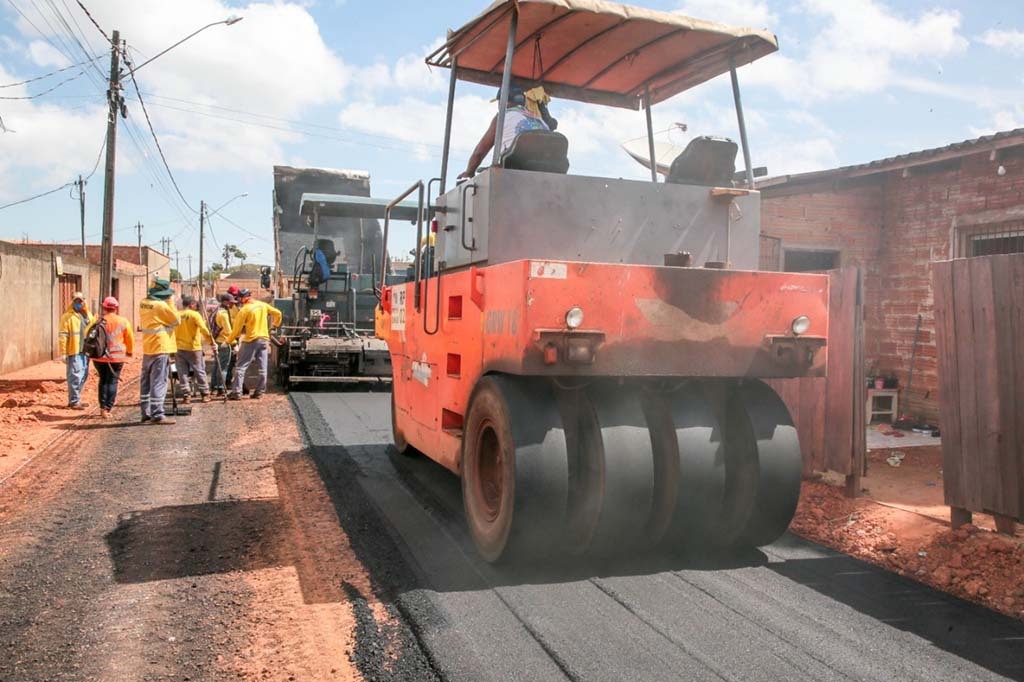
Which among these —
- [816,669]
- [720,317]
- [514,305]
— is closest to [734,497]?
[720,317]

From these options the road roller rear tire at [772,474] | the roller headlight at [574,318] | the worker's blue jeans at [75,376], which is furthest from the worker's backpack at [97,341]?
the road roller rear tire at [772,474]

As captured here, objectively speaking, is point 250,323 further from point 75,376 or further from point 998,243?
point 998,243

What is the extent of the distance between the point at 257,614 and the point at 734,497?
8.76 feet

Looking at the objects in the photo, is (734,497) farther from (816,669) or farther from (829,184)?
(829,184)

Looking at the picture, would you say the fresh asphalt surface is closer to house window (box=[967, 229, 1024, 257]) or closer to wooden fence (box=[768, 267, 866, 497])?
wooden fence (box=[768, 267, 866, 497])

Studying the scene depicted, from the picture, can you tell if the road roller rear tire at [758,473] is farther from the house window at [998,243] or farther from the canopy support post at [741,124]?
the house window at [998,243]

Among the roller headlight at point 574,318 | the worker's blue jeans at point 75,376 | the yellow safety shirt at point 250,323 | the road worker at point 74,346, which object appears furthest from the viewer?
the yellow safety shirt at point 250,323

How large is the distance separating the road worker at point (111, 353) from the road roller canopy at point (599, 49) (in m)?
6.30

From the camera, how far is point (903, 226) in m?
9.78

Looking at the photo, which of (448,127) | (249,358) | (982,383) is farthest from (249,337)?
(982,383)

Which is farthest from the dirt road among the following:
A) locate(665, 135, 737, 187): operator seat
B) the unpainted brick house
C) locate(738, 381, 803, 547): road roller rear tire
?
the unpainted brick house

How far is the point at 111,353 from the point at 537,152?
7.37 metres

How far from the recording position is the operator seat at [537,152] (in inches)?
187

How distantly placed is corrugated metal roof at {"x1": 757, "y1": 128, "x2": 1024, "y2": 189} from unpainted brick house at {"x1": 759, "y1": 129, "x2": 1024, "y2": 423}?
0.5 inches
